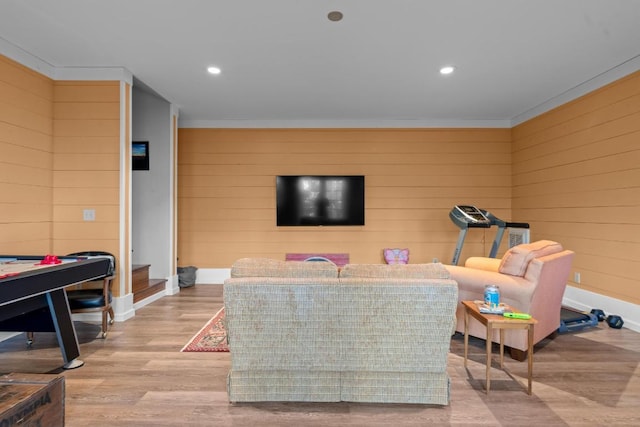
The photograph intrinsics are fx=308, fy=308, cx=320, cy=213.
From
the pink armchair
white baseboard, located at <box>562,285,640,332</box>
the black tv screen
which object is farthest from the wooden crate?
white baseboard, located at <box>562,285,640,332</box>

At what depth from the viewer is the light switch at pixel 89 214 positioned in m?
3.52

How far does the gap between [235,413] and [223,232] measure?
3.76m

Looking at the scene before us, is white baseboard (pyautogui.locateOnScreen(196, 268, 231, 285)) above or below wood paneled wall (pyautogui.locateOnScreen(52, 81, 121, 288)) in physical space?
below

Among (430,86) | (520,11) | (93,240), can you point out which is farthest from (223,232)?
(520,11)

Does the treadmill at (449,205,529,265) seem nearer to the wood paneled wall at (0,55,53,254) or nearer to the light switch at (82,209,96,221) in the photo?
the light switch at (82,209,96,221)

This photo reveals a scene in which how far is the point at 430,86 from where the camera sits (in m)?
3.91

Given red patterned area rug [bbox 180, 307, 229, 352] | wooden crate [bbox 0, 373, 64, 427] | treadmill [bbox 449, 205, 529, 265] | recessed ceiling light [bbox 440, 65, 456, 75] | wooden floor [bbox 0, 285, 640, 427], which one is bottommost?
wooden floor [bbox 0, 285, 640, 427]

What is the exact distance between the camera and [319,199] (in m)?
5.22

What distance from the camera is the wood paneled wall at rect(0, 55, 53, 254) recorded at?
9.80 ft

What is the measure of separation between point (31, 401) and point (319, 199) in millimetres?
4198

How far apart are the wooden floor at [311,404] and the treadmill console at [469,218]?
1597mm

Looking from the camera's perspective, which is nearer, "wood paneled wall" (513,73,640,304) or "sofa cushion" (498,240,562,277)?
"sofa cushion" (498,240,562,277)

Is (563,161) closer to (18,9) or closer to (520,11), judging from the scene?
(520,11)

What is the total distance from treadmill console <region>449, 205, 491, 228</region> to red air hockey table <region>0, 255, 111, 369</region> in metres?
4.24
